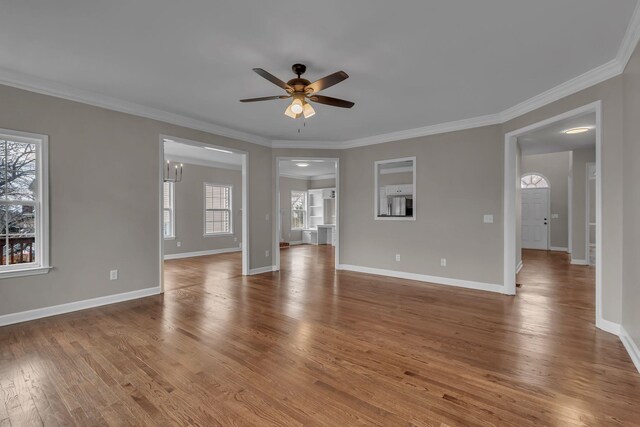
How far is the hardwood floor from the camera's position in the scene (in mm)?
1829

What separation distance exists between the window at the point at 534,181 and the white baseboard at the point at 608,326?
7567 mm

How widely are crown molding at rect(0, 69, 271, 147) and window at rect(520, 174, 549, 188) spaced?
8.99 meters

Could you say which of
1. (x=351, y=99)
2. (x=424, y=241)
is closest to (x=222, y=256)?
(x=424, y=241)

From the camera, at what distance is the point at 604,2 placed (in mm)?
2143

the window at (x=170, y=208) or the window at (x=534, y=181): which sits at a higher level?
the window at (x=534, y=181)

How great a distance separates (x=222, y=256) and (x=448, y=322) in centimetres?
649

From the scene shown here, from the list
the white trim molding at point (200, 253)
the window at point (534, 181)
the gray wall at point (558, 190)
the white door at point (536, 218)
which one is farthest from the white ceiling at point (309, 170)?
the gray wall at point (558, 190)

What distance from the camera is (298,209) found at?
11820mm

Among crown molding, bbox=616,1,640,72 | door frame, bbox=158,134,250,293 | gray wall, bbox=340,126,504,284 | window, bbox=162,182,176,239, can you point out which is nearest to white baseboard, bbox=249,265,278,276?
door frame, bbox=158,134,250,293

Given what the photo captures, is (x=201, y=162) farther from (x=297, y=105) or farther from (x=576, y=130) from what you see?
(x=576, y=130)

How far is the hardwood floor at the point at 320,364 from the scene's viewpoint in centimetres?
183

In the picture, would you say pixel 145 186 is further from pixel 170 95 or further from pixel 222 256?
pixel 222 256

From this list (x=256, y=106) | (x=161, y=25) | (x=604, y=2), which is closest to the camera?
(x=604, y=2)

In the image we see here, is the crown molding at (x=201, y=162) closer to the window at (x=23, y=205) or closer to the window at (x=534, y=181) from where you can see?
the window at (x=23, y=205)
